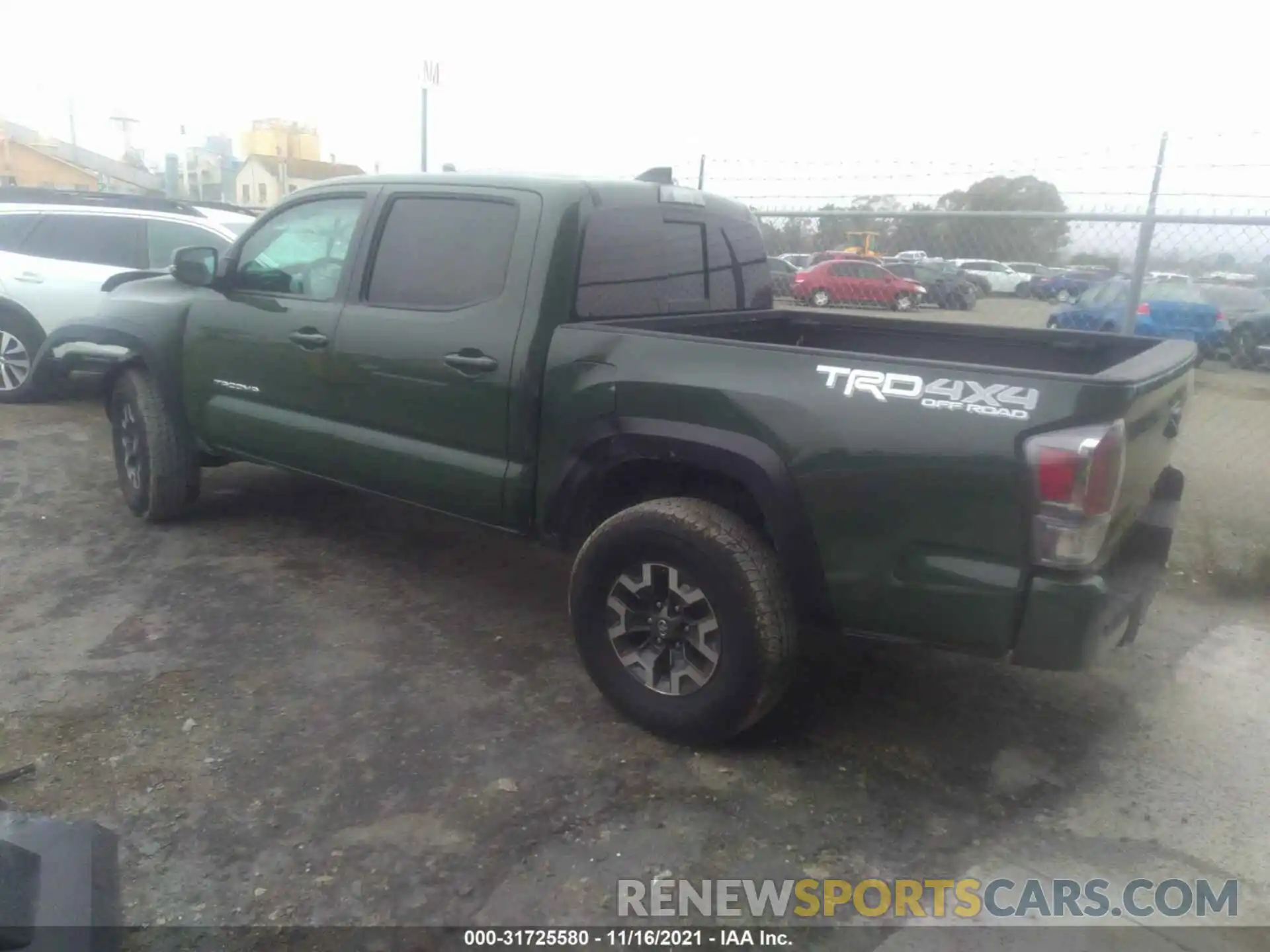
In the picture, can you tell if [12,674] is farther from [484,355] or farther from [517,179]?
[517,179]

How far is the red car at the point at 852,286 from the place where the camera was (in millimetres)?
7082

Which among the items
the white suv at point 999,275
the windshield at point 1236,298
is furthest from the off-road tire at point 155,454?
the windshield at point 1236,298

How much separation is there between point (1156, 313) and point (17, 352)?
28.9ft

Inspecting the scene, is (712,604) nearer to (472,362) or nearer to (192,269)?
(472,362)

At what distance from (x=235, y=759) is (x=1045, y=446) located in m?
2.65

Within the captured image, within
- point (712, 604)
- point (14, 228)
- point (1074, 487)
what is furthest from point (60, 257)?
point (1074, 487)

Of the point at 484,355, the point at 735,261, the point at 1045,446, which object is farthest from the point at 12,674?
the point at 1045,446

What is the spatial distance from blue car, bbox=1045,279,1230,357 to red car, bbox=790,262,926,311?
1242 mm

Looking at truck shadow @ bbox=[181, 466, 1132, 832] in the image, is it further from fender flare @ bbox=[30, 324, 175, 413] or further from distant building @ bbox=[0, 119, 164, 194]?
distant building @ bbox=[0, 119, 164, 194]

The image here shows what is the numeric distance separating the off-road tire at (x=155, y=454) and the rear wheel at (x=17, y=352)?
3.29m

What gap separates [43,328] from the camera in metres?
7.75

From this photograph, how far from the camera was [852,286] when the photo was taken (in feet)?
25.0

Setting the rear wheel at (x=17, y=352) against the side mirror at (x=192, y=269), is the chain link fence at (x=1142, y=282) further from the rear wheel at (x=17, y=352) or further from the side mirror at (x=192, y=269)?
the rear wheel at (x=17, y=352)

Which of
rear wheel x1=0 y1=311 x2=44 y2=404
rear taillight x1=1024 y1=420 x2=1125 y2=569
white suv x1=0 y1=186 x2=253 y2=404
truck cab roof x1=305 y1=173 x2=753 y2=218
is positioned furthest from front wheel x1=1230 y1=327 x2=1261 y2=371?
rear wheel x1=0 y1=311 x2=44 y2=404
